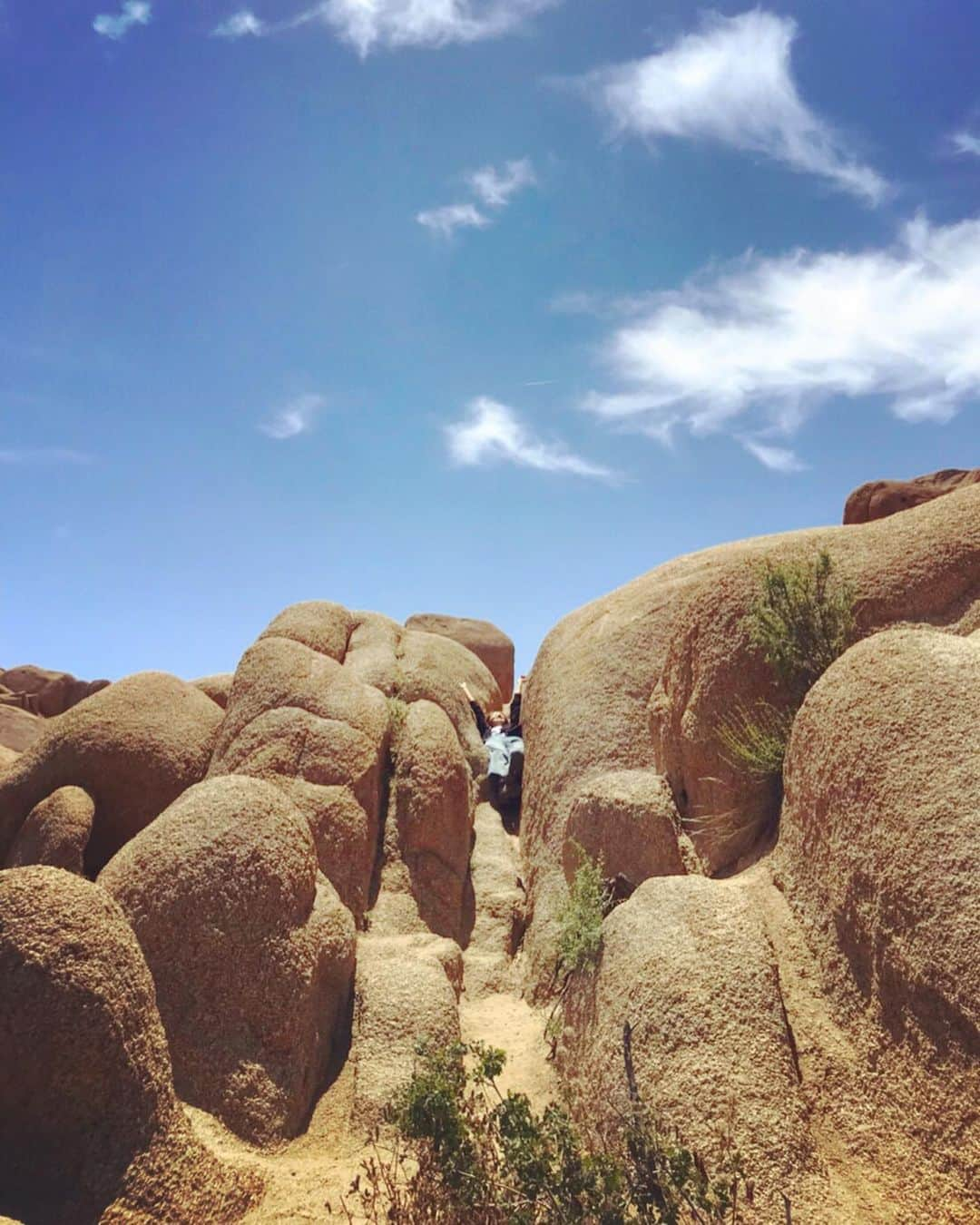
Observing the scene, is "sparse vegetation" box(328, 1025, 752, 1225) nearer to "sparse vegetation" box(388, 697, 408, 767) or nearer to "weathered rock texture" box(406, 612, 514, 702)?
"sparse vegetation" box(388, 697, 408, 767)

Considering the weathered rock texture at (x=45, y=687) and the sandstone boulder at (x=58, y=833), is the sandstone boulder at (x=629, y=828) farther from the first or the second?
the weathered rock texture at (x=45, y=687)

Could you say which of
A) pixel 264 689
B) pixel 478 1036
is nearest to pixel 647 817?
pixel 478 1036

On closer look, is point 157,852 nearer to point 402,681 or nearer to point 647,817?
point 647,817

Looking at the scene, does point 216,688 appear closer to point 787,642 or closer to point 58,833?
point 58,833

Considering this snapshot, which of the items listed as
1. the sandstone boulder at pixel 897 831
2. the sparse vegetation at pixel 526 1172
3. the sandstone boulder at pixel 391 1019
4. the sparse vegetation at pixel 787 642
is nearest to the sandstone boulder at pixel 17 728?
the sandstone boulder at pixel 391 1019

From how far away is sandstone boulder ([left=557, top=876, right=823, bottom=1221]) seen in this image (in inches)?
198

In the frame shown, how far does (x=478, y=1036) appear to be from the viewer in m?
8.12

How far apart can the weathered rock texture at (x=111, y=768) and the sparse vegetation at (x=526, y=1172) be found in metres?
6.59

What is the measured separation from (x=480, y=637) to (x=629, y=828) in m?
15.2

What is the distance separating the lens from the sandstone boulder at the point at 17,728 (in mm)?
23219

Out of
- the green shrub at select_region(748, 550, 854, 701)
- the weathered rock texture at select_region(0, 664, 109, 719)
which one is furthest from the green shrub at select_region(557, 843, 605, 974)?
the weathered rock texture at select_region(0, 664, 109, 719)

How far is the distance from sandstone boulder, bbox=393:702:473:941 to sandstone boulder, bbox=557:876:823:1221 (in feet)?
12.5

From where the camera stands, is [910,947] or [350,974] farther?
[350,974]

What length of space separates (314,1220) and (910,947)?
333 centimetres
